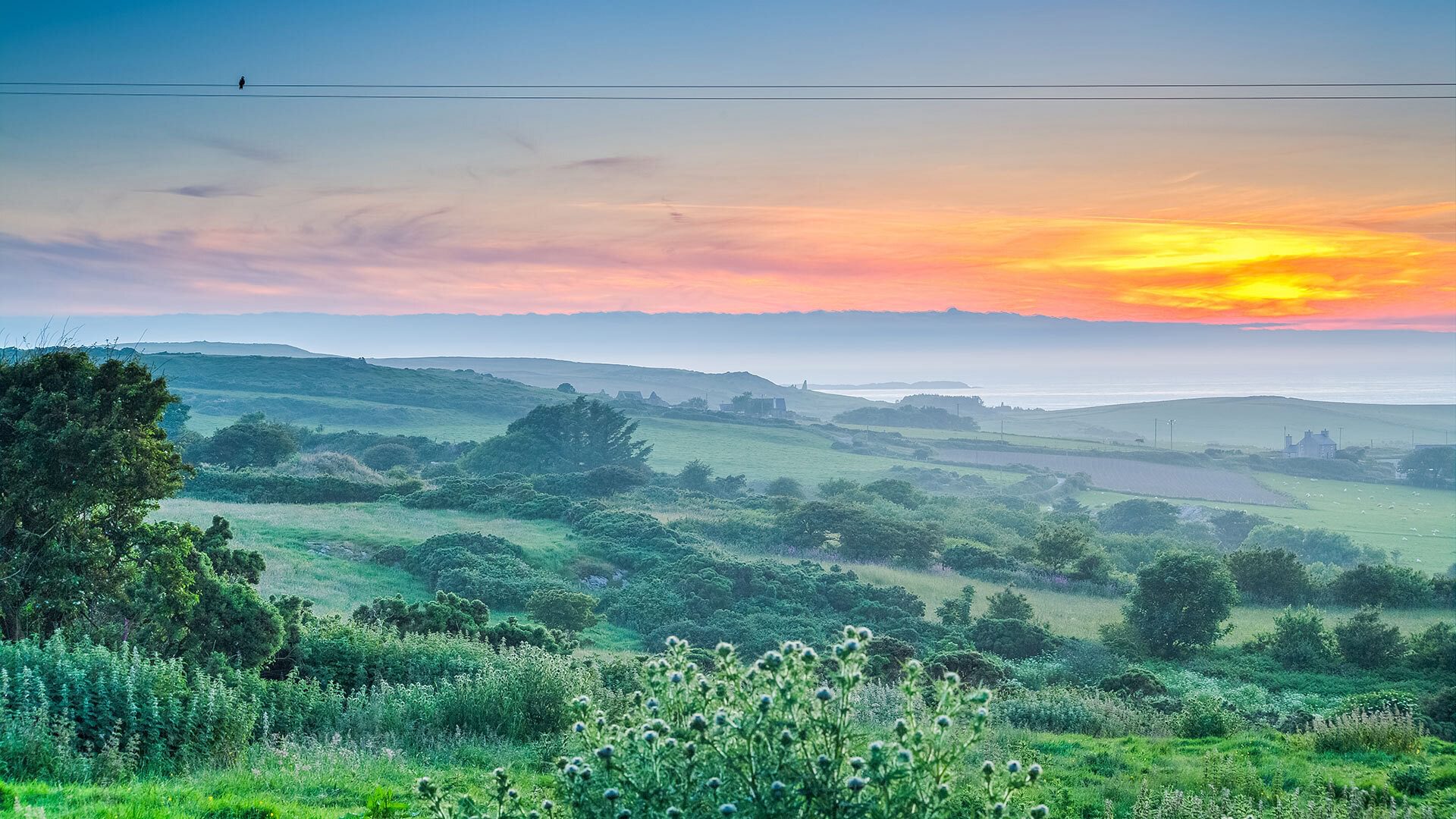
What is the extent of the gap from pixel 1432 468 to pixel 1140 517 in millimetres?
42352

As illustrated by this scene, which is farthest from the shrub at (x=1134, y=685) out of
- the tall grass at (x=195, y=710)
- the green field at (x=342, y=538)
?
the green field at (x=342, y=538)

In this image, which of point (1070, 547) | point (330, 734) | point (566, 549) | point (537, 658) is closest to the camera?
point (330, 734)

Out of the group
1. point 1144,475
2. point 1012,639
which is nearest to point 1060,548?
point 1012,639

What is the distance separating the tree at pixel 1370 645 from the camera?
73.7ft

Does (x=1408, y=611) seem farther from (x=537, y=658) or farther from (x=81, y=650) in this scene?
(x=81, y=650)

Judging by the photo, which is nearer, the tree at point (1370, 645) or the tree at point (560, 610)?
the tree at point (1370, 645)

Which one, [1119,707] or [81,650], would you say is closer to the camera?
[81,650]

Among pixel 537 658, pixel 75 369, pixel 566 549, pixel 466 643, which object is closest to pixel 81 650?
pixel 75 369

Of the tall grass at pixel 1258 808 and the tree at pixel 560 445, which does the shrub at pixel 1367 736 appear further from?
the tree at pixel 560 445

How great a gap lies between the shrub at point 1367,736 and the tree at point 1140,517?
51.1m

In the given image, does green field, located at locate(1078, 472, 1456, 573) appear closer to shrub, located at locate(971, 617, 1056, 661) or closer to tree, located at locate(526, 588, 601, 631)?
shrub, located at locate(971, 617, 1056, 661)

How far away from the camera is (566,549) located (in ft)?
Result: 108

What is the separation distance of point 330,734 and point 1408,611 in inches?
1323

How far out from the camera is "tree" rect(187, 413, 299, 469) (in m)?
51.8
